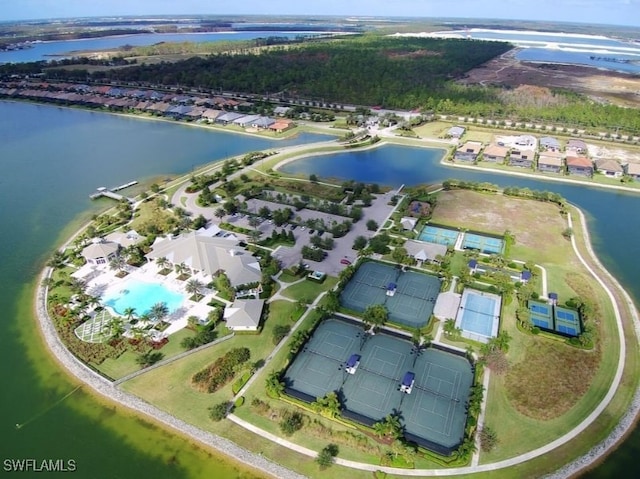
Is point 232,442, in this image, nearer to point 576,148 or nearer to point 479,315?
point 479,315

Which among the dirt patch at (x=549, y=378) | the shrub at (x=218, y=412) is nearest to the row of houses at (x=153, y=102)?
the shrub at (x=218, y=412)

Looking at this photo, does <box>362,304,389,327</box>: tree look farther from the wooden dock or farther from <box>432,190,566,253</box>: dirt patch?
the wooden dock

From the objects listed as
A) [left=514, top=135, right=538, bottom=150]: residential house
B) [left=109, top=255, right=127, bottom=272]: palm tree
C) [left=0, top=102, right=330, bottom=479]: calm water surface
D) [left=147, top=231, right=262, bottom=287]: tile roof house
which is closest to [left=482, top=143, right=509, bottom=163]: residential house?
[left=514, top=135, right=538, bottom=150]: residential house

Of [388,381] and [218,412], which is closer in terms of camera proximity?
[218,412]

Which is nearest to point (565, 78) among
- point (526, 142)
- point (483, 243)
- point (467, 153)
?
point (526, 142)

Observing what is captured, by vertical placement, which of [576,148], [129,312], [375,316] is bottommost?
[576,148]

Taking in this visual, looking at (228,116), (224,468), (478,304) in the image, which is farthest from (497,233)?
(228,116)
